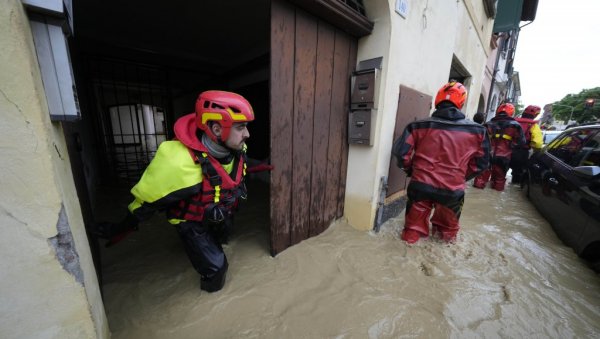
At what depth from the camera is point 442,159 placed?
2.35 metres

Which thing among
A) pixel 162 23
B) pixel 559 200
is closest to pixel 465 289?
pixel 559 200

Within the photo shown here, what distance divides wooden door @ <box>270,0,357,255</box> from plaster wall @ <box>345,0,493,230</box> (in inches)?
9.1

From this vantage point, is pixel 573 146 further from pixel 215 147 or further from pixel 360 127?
pixel 215 147

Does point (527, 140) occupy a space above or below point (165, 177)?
above

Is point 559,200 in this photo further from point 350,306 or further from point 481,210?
point 350,306

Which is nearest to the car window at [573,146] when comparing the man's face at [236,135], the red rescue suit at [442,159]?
the red rescue suit at [442,159]

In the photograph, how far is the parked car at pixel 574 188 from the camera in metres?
2.12

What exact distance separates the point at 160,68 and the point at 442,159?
5.92 meters

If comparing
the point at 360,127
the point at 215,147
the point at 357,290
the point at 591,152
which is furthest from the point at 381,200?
the point at 591,152

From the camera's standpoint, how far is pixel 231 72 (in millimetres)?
5258

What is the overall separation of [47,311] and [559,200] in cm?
465

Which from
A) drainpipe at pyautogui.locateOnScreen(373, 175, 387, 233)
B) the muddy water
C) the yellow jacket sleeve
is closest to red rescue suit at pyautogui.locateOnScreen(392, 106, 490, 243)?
drainpipe at pyautogui.locateOnScreen(373, 175, 387, 233)

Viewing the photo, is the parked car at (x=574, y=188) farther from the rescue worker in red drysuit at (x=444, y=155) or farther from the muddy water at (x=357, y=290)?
the rescue worker in red drysuit at (x=444, y=155)

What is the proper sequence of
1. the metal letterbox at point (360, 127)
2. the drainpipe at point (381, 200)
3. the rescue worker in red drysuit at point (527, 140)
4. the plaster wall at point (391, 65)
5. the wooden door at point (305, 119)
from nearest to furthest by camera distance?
the wooden door at point (305, 119) < the plaster wall at point (391, 65) < the metal letterbox at point (360, 127) < the drainpipe at point (381, 200) < the rescue worker in red drysuit at point (527, 140)
